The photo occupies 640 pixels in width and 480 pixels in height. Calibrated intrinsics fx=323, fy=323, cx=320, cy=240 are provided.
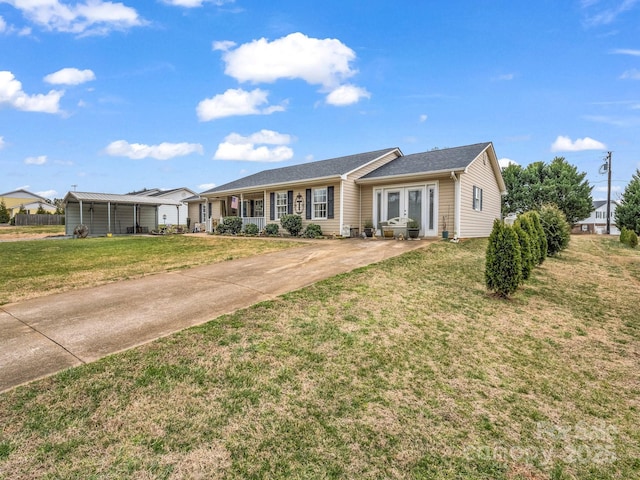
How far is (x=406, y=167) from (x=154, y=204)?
19395 millimetres

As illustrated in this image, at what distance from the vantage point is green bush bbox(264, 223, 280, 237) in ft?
58.2

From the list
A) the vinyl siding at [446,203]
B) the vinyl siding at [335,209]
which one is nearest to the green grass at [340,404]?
the vinyl siding at [446,203]

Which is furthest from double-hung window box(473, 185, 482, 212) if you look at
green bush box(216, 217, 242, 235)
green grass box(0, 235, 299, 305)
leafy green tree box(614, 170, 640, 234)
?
leafy green tree box(614, 170, 640, 234)

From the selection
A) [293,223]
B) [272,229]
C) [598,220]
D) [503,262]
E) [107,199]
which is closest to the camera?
[503,262]

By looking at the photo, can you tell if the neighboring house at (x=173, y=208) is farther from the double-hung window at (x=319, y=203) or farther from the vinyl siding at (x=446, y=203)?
the vinyl siding at (x=446, y=203)

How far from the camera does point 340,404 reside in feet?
9.95

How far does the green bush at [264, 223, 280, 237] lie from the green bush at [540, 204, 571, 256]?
40.1ft

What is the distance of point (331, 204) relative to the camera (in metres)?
16.0

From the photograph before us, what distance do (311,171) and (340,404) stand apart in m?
16.5

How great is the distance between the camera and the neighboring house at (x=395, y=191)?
14.1 m

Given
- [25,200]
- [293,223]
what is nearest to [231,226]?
[293,223]

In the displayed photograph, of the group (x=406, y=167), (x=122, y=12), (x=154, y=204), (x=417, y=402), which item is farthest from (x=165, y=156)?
(x=417, y=402)

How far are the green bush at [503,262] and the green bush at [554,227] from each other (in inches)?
290

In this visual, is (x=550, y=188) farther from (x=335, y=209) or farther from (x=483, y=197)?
(x=335, y=209)
